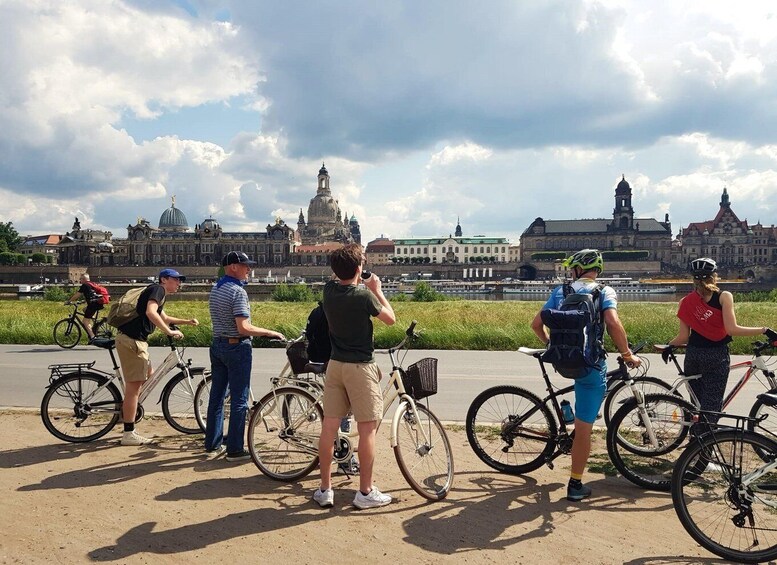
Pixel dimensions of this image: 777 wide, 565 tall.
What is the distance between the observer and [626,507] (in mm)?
4406

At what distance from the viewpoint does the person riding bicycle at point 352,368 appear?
4.16m

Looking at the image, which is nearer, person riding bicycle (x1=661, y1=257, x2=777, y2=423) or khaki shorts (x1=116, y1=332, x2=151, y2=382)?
person riding bicycle (x1=661, y1=257, x2=777, y2=423)

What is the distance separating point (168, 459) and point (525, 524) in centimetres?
323

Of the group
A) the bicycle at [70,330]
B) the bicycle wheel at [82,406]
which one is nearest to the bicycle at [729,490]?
the bicycle wheel at [82,406]

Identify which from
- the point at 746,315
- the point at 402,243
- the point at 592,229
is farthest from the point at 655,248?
the point at 746,315

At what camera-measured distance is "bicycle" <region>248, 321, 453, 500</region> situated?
4.55 meters

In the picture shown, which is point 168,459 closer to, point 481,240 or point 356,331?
point 356,331

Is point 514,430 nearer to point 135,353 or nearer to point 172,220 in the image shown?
point 135,353

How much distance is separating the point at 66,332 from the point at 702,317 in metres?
13.8

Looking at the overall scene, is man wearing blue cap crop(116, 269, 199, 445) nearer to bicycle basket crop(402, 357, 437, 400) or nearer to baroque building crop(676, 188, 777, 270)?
bicycle basket crop(402, 357, 437, 400)

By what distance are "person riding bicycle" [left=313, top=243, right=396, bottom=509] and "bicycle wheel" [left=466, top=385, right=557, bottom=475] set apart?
126cm

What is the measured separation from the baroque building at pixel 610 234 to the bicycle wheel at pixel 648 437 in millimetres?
135552

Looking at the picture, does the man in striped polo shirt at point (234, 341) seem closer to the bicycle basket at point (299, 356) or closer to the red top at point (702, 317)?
the bicycle basket at point (299, 356)

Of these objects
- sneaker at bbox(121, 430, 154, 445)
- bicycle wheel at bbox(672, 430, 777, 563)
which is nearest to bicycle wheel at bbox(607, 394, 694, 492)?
bicycle wheel at bbox(672, 430, 777, 563)
